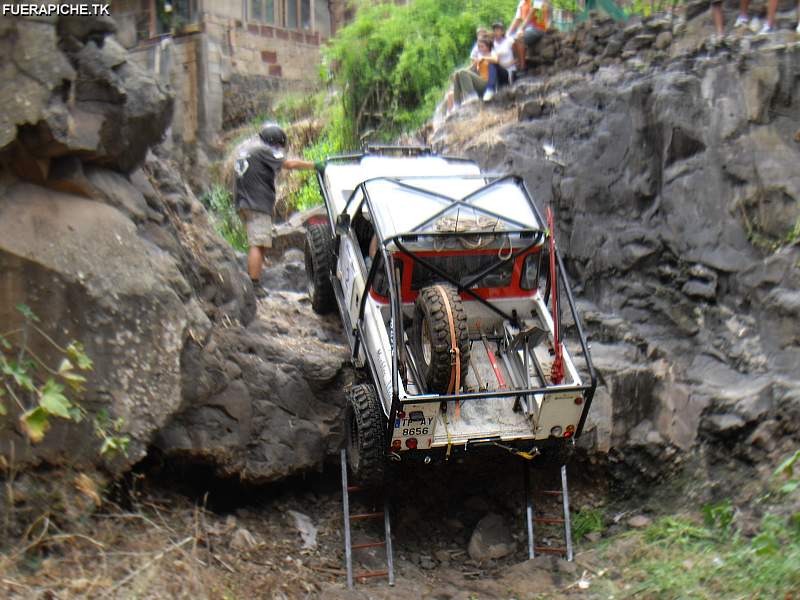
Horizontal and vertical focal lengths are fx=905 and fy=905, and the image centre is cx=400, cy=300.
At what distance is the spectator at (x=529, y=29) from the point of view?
12859 mm

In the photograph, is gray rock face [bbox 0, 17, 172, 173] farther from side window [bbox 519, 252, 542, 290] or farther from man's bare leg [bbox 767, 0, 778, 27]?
man's bare leg [bbox 767, 0, 778, 27]

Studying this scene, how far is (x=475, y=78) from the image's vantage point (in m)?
13.5

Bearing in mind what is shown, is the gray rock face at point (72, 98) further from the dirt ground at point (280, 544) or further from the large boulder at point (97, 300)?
the dirt ground at point (280, 544)

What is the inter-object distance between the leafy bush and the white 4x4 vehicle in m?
→ 8.95

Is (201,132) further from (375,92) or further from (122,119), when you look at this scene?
(122,119)

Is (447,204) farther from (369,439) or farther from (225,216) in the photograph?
(225,216)

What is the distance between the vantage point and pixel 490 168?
37.2ft

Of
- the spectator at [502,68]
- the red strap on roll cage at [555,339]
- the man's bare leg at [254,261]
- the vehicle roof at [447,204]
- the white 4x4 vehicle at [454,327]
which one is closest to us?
the white 4x4 vehicle at [454,327]

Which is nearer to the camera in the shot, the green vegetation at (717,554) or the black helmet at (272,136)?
the green vegetation at (717,554)

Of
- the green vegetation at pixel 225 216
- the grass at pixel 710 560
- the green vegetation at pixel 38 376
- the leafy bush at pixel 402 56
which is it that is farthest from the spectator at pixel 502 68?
the green vegetation at pixel 38 376

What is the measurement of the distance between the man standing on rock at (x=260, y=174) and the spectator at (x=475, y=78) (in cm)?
457

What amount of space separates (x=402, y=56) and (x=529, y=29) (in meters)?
4.42

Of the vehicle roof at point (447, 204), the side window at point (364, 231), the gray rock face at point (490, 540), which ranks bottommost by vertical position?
the gray rock face at point (490, 540)

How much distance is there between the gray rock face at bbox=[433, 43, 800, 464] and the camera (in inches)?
346
